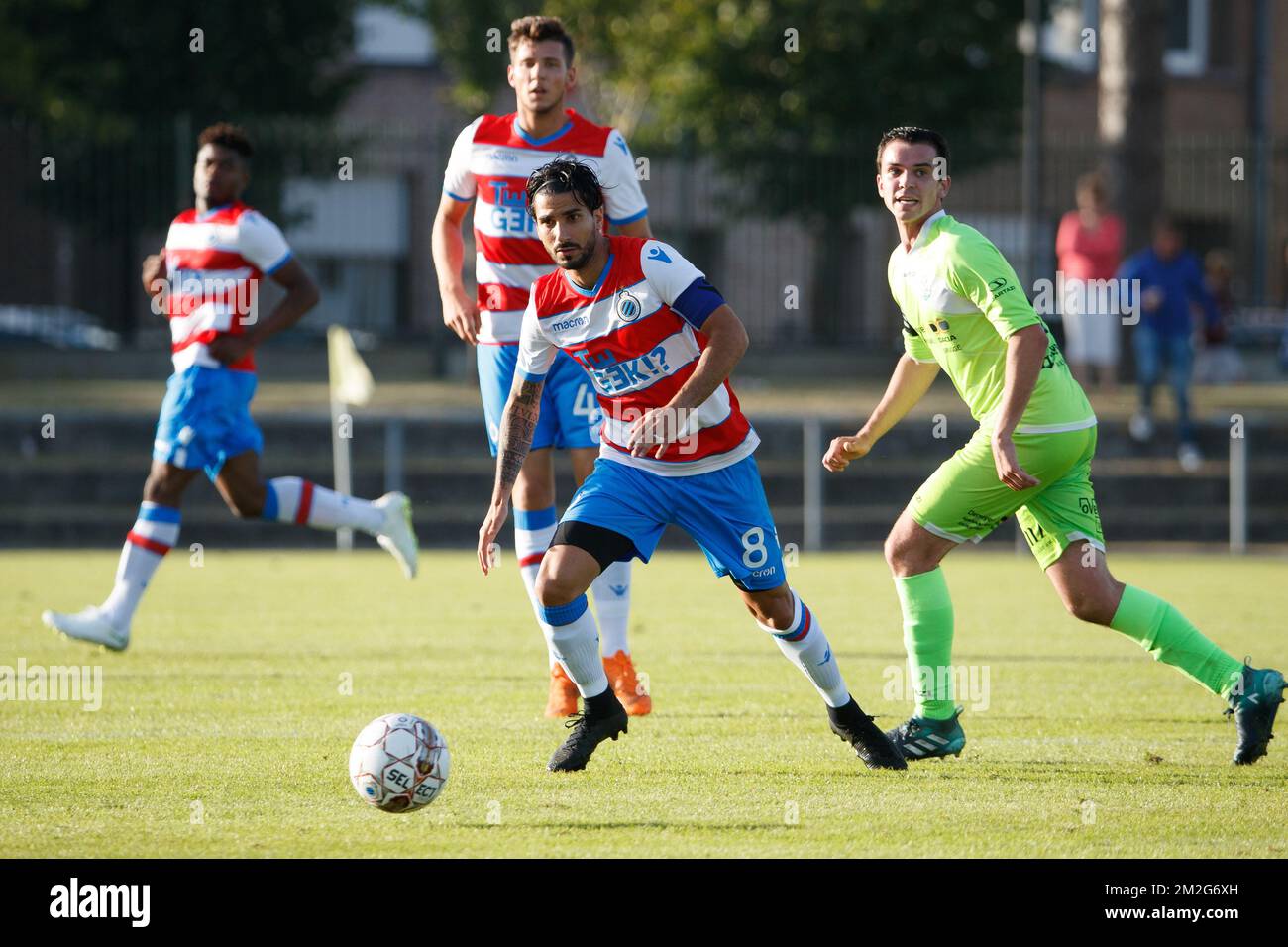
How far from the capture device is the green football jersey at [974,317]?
248 inches

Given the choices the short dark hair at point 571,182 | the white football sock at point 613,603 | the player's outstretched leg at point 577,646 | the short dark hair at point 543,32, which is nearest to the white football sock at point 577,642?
the player's outstretched leg at point 577,646

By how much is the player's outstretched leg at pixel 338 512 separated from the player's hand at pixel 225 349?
0.78m

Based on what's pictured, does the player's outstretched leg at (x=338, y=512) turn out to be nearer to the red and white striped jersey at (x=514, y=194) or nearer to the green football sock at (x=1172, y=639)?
the red and white striped jersey at (x=514, y=194)

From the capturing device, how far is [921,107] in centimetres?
2534

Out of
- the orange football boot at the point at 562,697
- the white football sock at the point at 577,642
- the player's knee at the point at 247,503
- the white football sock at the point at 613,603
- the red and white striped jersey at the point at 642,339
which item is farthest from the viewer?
the player's knee at the point at 247,503

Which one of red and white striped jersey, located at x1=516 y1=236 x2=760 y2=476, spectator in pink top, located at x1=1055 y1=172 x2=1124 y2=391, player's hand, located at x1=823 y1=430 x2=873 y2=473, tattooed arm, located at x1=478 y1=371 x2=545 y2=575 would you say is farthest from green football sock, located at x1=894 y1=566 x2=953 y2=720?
spectator in pink top, located at x1=1055 y1=172 x2=1124 y2=391

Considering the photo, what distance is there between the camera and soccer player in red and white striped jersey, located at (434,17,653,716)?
24.8ft

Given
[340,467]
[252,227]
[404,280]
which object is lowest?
[340,467]

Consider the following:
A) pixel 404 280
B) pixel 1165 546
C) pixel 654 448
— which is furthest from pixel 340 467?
pixel 404 280
